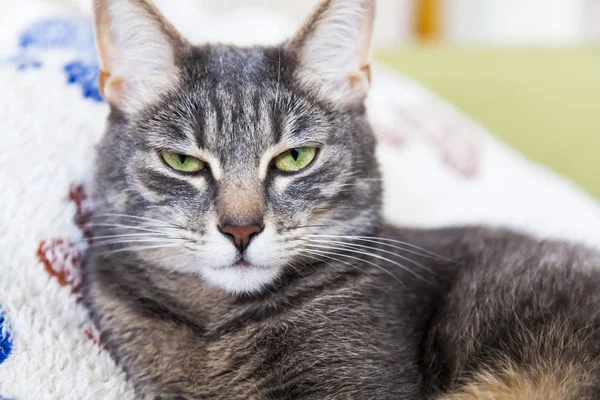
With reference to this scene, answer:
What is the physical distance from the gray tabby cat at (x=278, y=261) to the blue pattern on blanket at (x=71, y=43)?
284mm

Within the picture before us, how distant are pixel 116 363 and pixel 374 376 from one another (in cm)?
48

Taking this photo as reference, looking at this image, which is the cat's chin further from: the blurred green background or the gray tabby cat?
the blurred green background

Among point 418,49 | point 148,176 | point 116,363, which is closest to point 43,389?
point 116,363

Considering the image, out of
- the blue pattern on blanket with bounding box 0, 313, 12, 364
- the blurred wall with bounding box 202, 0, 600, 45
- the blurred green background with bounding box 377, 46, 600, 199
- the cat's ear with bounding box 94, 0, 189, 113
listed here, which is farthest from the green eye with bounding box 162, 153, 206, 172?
the blurred wall with bounding box 202, 0, 600, 45

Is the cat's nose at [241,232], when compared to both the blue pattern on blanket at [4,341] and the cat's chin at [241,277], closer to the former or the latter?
the cat's chin at [241,277]

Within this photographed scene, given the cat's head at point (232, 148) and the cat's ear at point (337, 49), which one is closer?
the cat's head at point (232, 148)

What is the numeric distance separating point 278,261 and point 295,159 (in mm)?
201

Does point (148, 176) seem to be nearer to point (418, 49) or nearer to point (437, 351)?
point (437, 351)

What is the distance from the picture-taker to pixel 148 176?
1.08 meters

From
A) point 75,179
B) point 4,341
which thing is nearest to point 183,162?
point 75,179

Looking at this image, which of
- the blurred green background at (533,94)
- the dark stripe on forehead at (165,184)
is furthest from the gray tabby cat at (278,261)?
the blurred green background at (533,94)

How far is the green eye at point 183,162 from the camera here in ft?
3.52

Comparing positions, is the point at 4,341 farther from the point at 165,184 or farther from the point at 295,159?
the point at 295,159

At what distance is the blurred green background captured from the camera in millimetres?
2482
